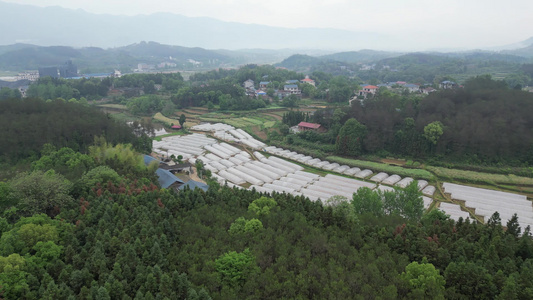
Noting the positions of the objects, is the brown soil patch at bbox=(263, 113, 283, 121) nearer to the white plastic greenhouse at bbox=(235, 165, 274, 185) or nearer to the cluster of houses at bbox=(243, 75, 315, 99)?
the cluster of houses at bbox=(243, 75, 315, 99)

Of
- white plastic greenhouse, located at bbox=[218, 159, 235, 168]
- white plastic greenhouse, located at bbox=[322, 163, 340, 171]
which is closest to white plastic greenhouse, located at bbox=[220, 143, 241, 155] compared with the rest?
white plastic greenhouse, located at bbox=[218, 159, 235, 168]

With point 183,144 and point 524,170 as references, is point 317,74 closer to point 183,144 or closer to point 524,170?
point 183,144

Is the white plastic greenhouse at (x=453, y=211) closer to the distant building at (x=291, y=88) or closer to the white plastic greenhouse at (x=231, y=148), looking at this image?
the white plastic greenhouse at (x=231, y=148)

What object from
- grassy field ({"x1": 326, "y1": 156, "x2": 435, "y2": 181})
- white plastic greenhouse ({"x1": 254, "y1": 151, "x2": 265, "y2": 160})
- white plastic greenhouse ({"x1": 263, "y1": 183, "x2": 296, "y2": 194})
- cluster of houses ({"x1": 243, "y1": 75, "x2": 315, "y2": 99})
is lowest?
white plastic greenhouse ({"x1": 263, "y1": 183, "x2": 296, "y2": 194})

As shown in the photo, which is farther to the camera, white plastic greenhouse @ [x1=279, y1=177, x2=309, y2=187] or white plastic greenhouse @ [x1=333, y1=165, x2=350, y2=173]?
white plastic greenhouse @ [x1=333, y1=165, x2=350, y2=173]


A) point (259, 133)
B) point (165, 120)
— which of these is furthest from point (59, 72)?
point (259, 133)

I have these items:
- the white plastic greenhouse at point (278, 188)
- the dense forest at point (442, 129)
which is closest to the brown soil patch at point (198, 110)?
the dense forest at point (442, 129)

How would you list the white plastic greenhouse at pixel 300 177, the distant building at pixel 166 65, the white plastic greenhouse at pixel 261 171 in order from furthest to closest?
the distant building at pixel 166 65 < the white plastic greenhouse at pixel 261 171 < the white plastic greenhouse at pixel 300 177

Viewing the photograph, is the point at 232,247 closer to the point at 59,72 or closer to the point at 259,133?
the point at 259,133

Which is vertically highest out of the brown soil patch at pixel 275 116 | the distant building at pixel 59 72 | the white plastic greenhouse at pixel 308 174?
the distant building at pixel 59 72
